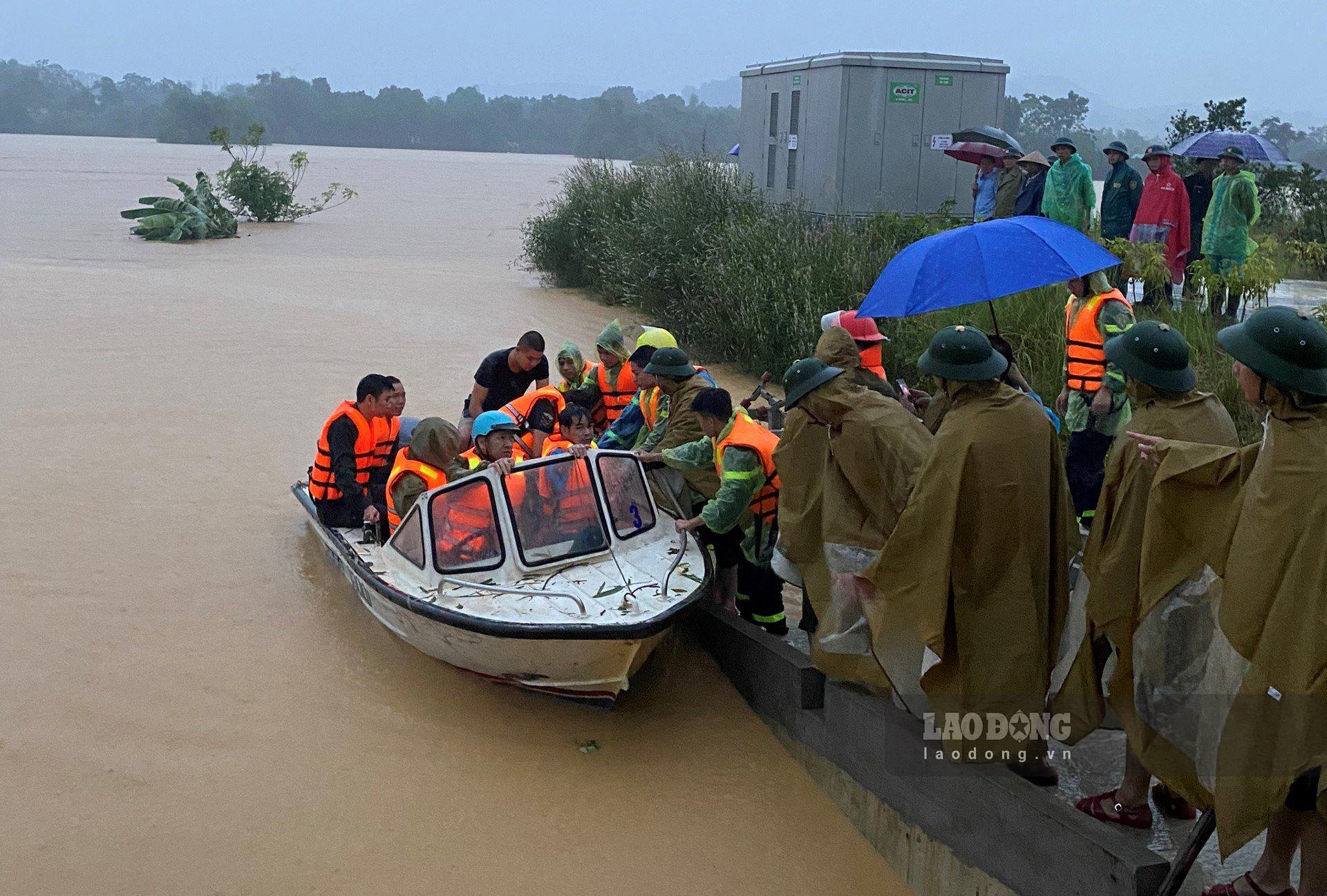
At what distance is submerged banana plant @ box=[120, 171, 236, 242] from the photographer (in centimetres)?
3180

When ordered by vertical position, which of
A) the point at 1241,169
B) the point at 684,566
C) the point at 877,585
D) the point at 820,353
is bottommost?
the point at 684,566

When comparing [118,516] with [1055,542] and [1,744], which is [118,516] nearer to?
[1,744]

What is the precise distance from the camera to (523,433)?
827 cm

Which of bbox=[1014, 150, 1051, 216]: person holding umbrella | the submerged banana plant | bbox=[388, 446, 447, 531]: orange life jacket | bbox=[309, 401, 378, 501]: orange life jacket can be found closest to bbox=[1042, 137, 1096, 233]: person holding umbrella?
bbox=[1014, 150, 1051, 216]: person holding umbrella

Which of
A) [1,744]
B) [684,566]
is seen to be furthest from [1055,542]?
[1,744]

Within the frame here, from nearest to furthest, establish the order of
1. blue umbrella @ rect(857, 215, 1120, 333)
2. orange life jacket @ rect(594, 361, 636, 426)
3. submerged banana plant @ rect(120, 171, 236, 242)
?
blue umbrella @ rect(857, 215, 1120, 333) → orange life jacket @ rect(594, 361, 636, 426) → submerged banana plant @ rect(120, 171, 236, 242)

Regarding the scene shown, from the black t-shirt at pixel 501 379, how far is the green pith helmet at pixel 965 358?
502 centimetres

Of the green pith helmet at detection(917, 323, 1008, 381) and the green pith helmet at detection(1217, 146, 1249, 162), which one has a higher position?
the green pith helmet at detection(1217, 146, 1249, 162)

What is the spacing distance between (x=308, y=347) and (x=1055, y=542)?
14.9m

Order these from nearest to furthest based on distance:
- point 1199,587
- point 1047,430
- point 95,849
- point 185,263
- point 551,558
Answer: point 1199,587, point 1047,430, point 95,849, point 551,558, point 185,263

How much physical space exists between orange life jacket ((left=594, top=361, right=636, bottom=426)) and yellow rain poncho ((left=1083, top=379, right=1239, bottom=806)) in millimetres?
4769

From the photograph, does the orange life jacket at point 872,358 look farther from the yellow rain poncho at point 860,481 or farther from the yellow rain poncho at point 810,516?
the yellow rain poncho at point 860,481

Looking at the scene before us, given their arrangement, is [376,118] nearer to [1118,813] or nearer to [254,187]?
[254,187]

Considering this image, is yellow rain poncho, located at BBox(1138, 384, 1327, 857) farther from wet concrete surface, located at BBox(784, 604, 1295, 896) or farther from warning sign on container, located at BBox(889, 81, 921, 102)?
warning sign on container, located at BBox(889, 81, 921, 102)
